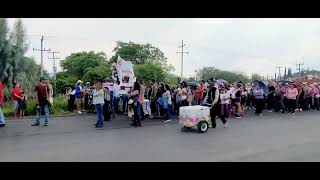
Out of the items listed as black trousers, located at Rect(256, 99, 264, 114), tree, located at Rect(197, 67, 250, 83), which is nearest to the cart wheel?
black trousers, located at Rect(256, 99, 264, 114)

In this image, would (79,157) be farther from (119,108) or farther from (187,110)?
(119,108)

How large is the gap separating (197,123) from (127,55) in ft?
239

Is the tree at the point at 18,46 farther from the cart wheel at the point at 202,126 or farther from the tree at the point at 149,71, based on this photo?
the tree at the point at 149,71

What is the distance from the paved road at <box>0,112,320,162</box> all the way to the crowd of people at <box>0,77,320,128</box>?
0.95 metres

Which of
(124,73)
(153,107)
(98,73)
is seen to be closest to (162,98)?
(153,107)

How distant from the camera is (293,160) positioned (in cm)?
816

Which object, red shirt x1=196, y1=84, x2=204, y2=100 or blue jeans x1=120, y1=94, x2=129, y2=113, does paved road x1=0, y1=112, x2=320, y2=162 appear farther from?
red shirt x1=196, y1=84, x2=204, y2=100

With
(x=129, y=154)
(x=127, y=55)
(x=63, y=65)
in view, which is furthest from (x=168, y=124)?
(x=63, y=65)

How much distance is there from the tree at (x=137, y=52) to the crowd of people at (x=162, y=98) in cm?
6248

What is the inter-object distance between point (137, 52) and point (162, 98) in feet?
230

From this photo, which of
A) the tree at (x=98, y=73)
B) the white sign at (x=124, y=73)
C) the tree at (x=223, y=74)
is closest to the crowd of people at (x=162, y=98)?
the white sign at (x=124, y=73)

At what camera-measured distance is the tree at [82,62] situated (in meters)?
83.4

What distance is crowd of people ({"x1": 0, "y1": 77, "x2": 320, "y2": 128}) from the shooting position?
44.8ft

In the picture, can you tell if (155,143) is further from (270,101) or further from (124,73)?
(270,101)
